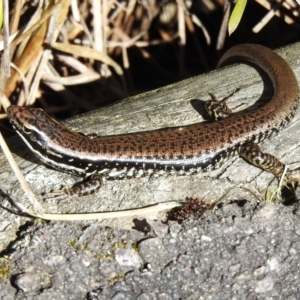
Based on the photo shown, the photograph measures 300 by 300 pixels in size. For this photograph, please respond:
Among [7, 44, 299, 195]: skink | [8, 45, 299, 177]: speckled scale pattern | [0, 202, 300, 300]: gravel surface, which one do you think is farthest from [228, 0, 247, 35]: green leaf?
[0, 202, 300, 300]: gravel surface

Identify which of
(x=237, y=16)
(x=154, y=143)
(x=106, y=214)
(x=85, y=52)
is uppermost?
(x=237, y=16)

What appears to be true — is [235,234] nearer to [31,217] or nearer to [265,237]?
[265,237]

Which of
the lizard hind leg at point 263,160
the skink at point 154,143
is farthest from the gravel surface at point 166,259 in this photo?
the skink at point 154,143

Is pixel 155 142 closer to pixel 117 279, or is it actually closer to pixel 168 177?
pixel 168 177

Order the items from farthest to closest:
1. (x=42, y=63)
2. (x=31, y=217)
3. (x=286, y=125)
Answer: (x=42, y=63) < (x=286, y=125) < (x=31, y=217)

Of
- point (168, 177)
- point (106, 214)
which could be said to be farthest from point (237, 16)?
point (106, 214)

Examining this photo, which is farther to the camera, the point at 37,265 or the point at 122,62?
the point at 122,62

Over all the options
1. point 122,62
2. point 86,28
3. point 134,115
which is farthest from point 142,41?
point 134,115

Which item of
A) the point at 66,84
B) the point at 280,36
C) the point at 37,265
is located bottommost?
the point at 37,265
